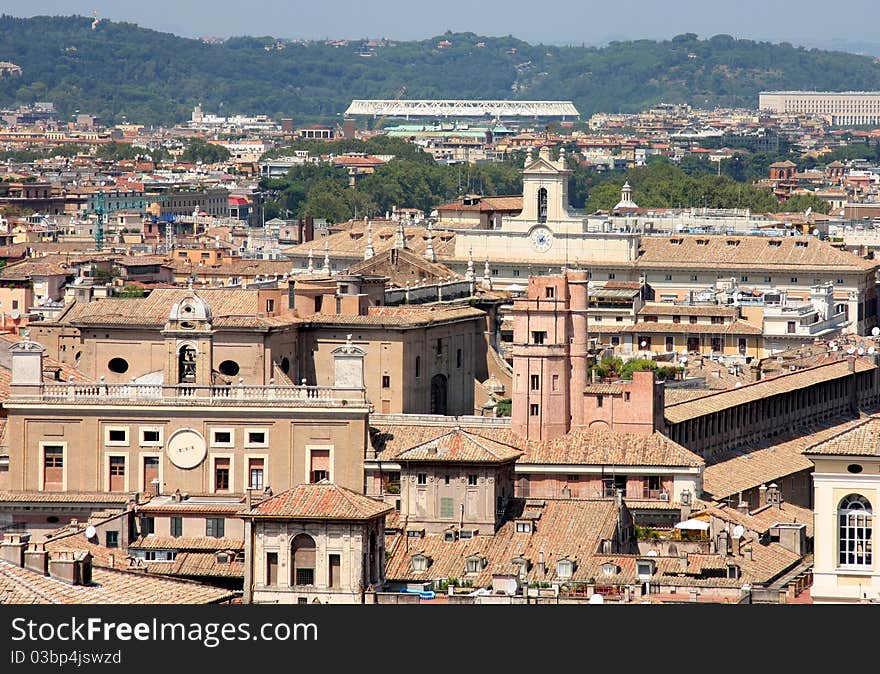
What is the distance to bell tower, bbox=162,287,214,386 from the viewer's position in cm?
5675

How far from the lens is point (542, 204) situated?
4301 inches

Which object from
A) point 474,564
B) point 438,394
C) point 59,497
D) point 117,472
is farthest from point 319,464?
point 438,394

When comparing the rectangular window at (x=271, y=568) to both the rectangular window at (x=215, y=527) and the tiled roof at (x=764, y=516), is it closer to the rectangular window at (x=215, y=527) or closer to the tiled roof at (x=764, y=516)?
the rectangular window at (x=215, y=527)

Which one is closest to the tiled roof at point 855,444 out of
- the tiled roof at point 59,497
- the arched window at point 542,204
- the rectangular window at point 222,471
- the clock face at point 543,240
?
the tiled roof at point 59,497

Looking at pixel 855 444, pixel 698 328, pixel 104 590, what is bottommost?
pixel 698 328

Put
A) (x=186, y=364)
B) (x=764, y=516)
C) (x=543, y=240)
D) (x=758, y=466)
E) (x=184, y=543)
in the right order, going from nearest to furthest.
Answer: (x=184, y=543), (x=764, y=516), (x=186, y=364), (x=758, y=466), (x=543, y=240)

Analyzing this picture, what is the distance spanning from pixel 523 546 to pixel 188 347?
1125 cm

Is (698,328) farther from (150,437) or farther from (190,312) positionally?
(150,437)

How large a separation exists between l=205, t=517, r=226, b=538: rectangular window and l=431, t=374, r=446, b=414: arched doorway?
18.5 meters

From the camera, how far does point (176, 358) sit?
57281 mm

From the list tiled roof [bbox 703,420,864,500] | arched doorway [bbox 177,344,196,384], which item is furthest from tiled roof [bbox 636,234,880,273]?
arched doorway [bbox 177,344,196,384]

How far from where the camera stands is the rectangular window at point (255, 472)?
55.4 m

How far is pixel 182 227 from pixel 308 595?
12073 cm

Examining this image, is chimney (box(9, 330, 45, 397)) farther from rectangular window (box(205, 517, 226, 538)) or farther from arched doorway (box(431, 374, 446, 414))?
arched doorway (box(431, 374, 446, 414))
